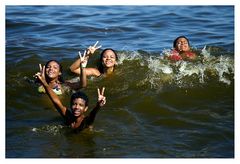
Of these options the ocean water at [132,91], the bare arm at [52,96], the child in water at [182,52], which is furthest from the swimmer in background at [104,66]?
the bare arm at [52,96]

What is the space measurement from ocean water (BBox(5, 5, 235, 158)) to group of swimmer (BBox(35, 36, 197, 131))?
0.20 meters

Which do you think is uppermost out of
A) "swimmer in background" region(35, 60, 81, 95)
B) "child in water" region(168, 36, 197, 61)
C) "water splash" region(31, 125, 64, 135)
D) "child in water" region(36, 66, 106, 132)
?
"child in water" region(168, 36, 197, 61)

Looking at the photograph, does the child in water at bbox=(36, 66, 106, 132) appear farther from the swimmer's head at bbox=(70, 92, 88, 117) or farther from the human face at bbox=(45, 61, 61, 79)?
the human face at bbox=(45, 61, 61, 79)

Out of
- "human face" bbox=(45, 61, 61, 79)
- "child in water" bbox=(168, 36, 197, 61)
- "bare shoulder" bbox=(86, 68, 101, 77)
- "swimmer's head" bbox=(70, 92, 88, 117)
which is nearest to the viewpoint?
"swimmer's head" bbox=(70, 92, 88, 117)

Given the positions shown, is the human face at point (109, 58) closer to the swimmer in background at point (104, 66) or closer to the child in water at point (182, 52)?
the swimmer in background at point (104, 66)

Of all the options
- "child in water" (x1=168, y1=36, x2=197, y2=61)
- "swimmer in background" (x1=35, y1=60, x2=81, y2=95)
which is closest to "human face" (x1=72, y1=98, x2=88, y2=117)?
"swimmer in background" (x1=35, y1=60, x2=81, y2=95)

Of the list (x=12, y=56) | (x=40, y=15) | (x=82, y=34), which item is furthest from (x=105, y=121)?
(x=40, y=15)

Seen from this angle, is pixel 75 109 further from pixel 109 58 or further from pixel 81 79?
pixel 109 58

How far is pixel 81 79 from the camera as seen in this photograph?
26.7ft

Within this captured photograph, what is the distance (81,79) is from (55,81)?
2.74 feet

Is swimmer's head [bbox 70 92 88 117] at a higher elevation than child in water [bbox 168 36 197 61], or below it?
below

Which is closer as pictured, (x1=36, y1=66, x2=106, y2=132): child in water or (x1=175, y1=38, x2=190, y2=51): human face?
(x1=36, y1=66, x2=106, y2=132): child in water

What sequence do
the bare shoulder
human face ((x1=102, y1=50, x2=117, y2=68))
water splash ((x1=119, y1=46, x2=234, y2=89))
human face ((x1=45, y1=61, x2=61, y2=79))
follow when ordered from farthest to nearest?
the bare shoulder
human face ((x1=102, y1=50, x2=117, y2=68))
water splash ((x1=119, y1=46, x2=234, y2=89))
human face ((x1=45, y1=61, x2=61, y2=79))

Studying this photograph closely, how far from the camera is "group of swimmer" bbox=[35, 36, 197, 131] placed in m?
6.77
